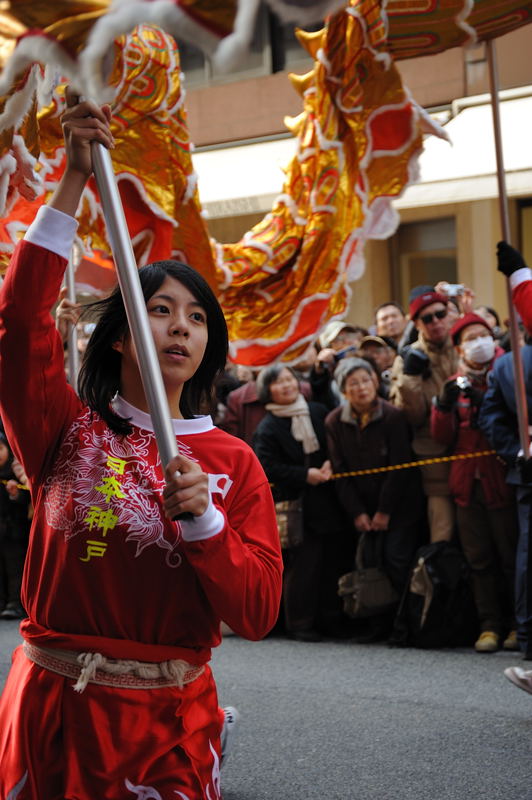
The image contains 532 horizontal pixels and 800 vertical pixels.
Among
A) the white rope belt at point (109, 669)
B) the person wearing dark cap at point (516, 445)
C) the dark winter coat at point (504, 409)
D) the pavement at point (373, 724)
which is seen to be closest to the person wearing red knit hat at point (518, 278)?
the person wearing dark cap at point (516, 445)

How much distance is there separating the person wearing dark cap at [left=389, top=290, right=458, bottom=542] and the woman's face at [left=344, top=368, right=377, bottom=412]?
0.15 metres

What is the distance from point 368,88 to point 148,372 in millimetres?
2163

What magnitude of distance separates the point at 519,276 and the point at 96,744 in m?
2.68

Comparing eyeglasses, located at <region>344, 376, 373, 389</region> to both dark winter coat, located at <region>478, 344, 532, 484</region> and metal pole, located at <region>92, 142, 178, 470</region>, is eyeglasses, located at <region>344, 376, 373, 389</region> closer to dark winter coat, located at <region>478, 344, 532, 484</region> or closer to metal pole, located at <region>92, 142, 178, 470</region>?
dark winter coat, located at <region>478, 344, 532, 484</region>

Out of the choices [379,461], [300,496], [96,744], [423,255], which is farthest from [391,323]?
[96,744]

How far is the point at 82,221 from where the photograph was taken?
338 cm

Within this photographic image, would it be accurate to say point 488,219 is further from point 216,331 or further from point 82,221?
point 216,331

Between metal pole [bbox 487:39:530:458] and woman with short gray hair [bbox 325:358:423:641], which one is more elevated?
metal pole [bbox 487:39:530:458]

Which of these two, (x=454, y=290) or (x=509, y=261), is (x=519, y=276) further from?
(x=454, y=290)

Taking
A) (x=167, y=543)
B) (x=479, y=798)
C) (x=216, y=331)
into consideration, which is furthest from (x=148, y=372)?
(x=479, y=798)

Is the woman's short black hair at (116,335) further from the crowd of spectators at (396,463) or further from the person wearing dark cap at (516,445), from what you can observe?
the crowd of spectators at (396,463)

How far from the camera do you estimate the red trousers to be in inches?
75.9

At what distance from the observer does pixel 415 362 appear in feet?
19.3

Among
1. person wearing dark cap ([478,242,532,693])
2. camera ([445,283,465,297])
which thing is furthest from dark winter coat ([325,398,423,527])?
camera ([445,283,465,297])
